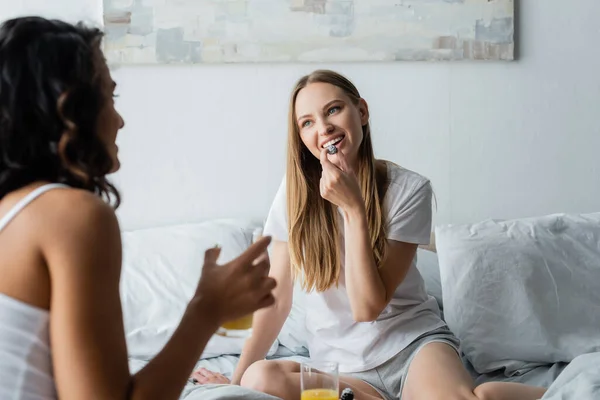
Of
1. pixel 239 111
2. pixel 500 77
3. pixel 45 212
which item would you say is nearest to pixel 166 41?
pixel 239 111

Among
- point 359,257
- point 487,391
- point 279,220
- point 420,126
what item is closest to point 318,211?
point 279,220

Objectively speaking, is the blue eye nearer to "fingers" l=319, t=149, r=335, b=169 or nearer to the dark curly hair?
"fingers" l=319, t=149, r=335, b=169

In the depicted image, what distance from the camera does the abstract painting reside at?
Result: 261 cm

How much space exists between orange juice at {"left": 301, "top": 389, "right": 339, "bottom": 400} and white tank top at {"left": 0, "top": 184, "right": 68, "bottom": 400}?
0.54 meters

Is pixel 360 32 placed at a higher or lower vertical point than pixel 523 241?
higher

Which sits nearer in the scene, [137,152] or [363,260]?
[363,260]

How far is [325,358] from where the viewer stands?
1920 mm

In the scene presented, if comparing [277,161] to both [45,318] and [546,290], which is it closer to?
[546,290]

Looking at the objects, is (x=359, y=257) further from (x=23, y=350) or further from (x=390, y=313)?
(x=23, y=350)

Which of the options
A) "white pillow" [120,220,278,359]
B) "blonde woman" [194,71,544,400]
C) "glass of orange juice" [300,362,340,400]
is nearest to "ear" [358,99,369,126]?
"blonde woman" [194,71,544,400]

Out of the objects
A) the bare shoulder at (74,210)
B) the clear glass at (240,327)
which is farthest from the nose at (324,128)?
the bare shoulder at (74,210)

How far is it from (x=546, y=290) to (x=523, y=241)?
159 millimetres

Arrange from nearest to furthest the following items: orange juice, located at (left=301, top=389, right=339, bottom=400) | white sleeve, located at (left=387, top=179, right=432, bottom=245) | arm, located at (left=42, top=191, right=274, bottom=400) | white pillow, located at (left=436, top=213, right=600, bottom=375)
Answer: arm, located at (left=42, top=191, right=274, bottom=400), orange juice, located at (left=301, top=389, right=339, bottom=400), white sleeve, located at (left=387, top=179, right=432, bottom=245), white pillow, located at (left=436, top=213, right=600, bottom=375)

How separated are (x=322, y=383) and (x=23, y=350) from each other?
0.60 meters
